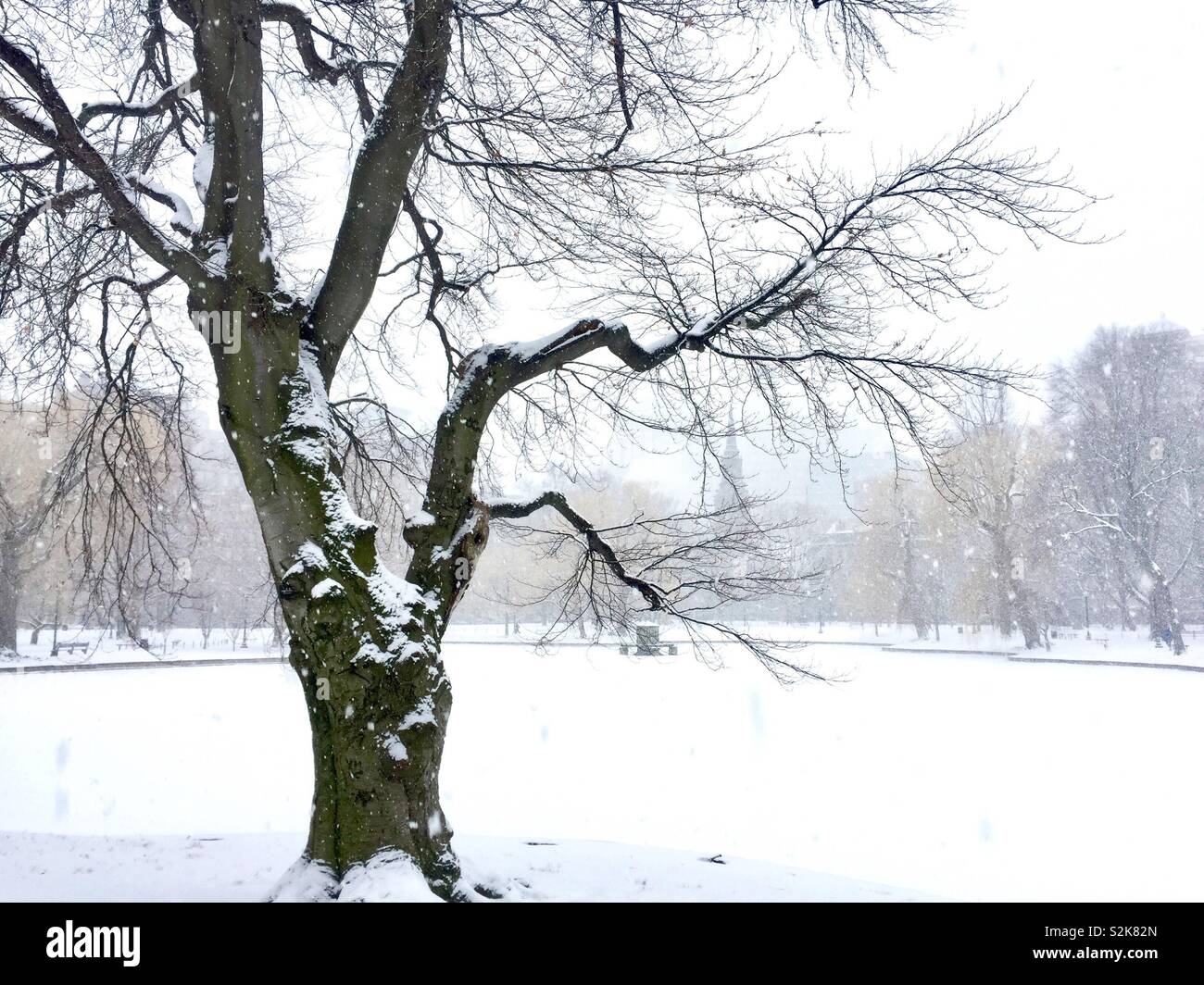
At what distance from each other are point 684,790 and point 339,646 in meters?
7.41

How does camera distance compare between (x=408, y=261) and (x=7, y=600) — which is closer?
(x=408, y=261)

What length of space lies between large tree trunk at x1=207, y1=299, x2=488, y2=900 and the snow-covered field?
4.06 feet

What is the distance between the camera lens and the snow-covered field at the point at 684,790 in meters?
6.58

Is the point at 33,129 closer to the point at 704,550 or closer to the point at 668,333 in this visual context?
the point at 668,333

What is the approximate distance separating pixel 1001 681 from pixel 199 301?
77.0 ft

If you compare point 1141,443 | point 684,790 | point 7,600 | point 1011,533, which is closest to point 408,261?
point 684,790

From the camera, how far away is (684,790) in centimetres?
1073

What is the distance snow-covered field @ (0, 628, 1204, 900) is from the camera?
259 inches

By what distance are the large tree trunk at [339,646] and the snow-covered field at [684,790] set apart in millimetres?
1237

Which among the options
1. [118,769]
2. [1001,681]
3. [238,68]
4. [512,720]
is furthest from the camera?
[1001,681]

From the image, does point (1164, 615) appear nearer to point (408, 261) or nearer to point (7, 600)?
point (408, 261)

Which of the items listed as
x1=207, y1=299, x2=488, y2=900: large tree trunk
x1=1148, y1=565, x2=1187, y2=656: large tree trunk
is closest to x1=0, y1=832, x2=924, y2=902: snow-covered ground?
x1=207, y1=299, x2=488, y2=900: large tree trunk
